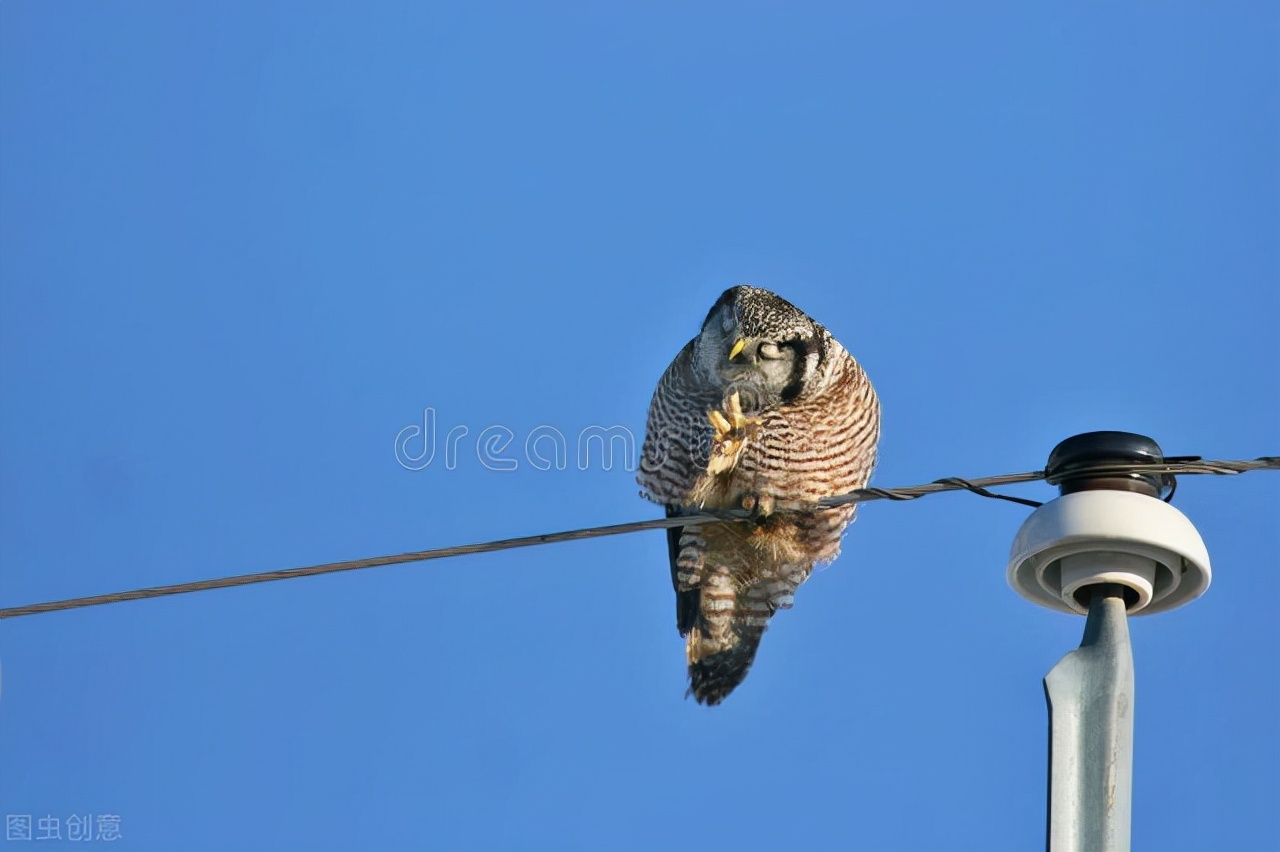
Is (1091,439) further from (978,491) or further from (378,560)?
(378,560)

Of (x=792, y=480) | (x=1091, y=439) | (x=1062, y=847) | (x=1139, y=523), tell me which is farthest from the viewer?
(x=792, y=480)

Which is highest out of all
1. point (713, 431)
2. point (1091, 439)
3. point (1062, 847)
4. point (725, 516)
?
point (713, 431)

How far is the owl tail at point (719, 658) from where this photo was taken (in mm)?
9242

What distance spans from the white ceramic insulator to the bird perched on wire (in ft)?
10.9

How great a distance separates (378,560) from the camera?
572 cm

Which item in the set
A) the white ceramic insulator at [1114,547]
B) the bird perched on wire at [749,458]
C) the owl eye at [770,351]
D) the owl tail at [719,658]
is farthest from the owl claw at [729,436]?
the white ceramic insulator at [1114,547]

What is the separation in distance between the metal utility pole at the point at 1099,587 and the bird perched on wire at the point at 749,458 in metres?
3.08

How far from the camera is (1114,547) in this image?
16.0 ft

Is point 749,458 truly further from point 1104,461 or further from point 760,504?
point 1104,461

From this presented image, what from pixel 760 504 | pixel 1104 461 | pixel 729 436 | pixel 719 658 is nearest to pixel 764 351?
pixel 729 436

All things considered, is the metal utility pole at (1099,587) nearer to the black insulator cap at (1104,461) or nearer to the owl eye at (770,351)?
the black insulator cap at (1104,461)

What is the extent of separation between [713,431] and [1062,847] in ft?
15.0

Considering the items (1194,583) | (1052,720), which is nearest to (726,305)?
(1194,583)

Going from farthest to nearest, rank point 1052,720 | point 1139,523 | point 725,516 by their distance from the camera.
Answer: point 725,516
point 1139,523
point 1052,720
